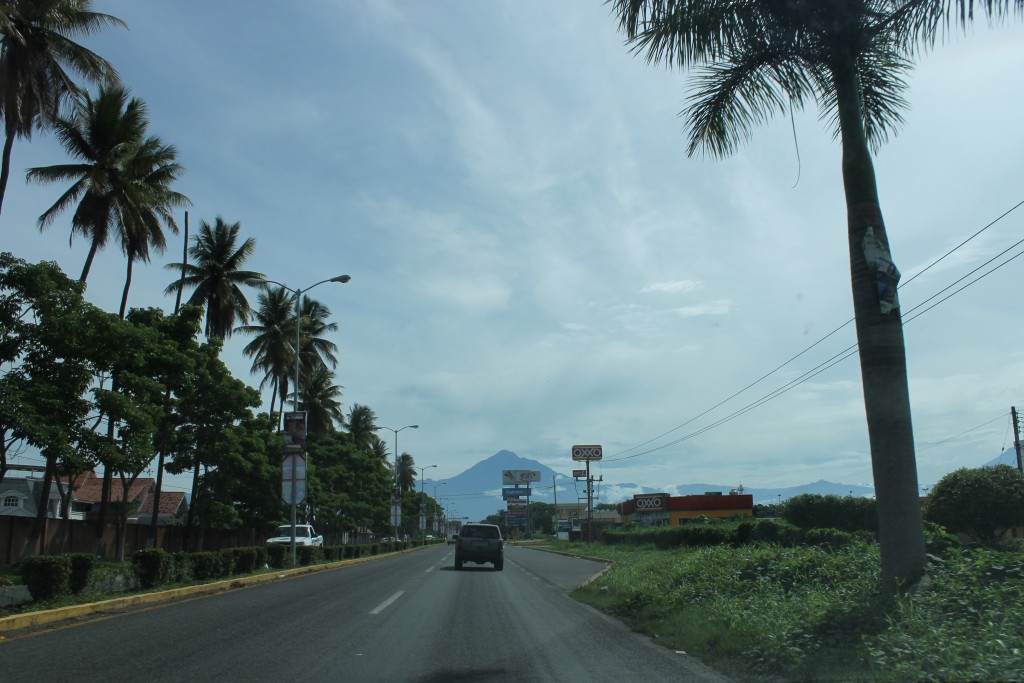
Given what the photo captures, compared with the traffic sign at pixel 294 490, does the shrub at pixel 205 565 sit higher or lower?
lower

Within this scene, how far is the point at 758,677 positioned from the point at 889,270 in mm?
4939

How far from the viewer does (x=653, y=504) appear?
272ft

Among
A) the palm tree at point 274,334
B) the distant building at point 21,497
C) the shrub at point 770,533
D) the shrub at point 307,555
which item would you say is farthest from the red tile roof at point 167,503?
the shrub at point 770,533

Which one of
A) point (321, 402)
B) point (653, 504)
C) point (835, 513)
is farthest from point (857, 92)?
point (653, 504)

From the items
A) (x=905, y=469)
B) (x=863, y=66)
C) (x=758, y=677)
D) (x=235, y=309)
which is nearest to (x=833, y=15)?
(x=863, y=66)

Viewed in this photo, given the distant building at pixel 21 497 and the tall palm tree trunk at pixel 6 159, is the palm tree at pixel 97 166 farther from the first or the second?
the distant building at pixel 21 497

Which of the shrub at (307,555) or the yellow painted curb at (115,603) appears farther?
the shrub at (307,555)

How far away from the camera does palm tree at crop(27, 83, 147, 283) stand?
28016 mm

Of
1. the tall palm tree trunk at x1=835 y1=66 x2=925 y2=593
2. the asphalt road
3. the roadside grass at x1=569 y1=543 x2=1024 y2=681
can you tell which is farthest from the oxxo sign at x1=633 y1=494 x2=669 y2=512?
Result: the tall palm tree trunk at x1=835 y1=66 x2=925 y2=593

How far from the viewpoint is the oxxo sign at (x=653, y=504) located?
8231 centimetres

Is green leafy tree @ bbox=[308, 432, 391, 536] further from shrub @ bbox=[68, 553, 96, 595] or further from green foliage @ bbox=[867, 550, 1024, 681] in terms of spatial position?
green foliage @ bbox=[867, 550, 1024, 681]

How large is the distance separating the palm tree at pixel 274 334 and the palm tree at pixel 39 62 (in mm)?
25985

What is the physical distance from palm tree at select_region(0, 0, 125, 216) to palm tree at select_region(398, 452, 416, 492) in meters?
96.1

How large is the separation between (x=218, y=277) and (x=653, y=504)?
5598 centimetres
